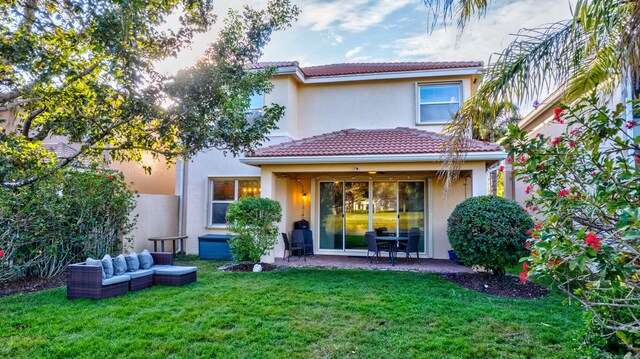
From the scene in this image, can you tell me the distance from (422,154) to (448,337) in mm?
6312

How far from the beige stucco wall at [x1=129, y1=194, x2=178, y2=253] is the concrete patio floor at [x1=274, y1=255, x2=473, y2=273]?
4.96 meters

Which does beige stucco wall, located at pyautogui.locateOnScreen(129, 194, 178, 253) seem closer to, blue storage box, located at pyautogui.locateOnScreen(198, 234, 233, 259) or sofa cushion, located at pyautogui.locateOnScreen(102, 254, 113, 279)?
blue storage box, located at pyautogui.locateOnScreen(198, 234, 233, 259)

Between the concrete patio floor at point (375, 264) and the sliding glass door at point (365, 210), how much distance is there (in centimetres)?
99

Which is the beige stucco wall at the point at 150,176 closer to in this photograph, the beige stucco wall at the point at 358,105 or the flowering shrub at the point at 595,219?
the beige stucco wall at the point at 358,105

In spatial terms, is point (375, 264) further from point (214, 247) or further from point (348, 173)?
point (214, 247)

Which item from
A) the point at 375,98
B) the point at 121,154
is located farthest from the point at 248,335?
the point at 375,98

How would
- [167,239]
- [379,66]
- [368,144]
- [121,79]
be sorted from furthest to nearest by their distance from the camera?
[379,66], [167,239], [368,144], [121,79]

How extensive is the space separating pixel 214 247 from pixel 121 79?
291 inches

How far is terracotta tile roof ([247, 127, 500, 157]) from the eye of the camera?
1115cm

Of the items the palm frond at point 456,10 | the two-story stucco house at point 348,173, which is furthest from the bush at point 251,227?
→ the palm frond at point 456,10

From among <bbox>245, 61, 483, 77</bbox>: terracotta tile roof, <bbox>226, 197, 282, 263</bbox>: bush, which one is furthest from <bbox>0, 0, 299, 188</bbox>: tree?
<bbox>245, 61, 483, 77</bbox>: terracotta tile roof

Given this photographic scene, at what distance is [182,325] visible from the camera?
→ 5.93 meters

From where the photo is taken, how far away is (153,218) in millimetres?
13633

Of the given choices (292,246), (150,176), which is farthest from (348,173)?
(150,176)
